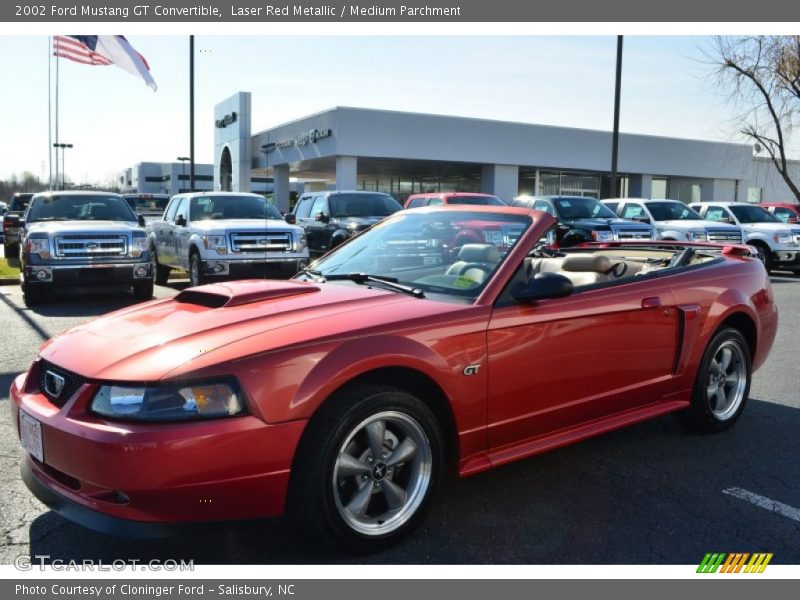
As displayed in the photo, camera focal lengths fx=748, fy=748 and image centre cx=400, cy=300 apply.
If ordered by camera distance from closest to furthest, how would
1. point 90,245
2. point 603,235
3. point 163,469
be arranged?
point 163,469
point 90,245
point 603,235

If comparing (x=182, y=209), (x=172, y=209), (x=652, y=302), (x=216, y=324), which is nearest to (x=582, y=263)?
(x=652, y=302)

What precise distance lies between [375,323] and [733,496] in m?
2.24

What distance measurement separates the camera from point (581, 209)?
17703mm

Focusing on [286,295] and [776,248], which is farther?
[776,248]

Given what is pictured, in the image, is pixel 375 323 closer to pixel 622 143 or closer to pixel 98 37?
pixel 98 37

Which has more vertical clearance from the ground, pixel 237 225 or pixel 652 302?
pixel 237 225

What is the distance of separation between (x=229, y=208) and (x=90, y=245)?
2860mm

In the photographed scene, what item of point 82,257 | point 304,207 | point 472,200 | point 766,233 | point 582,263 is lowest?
point 82,257

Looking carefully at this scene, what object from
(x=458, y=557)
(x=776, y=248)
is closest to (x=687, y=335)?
(x=458, y=557)

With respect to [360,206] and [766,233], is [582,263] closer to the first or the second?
[360,206]

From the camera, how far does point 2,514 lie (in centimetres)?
366

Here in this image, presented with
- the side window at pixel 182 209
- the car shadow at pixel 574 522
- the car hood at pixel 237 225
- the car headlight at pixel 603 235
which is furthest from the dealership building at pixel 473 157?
the car shadow at pixel 574 522

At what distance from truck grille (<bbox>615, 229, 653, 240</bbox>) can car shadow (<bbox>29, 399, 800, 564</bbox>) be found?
1241 centimetres

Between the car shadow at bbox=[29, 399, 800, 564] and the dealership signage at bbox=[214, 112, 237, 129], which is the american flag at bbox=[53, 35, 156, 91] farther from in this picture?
the dealership signage at bbox=[214, 112, 237, 129]
